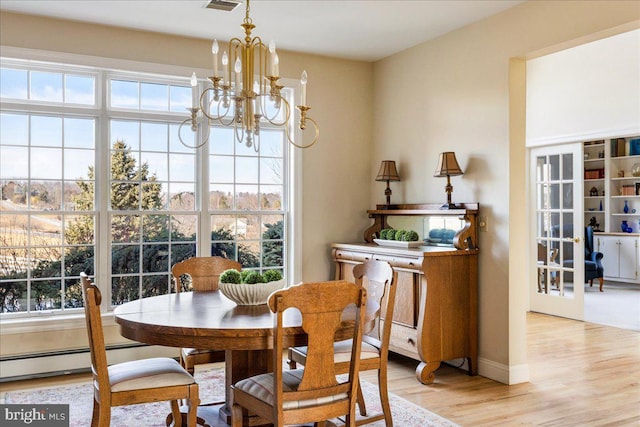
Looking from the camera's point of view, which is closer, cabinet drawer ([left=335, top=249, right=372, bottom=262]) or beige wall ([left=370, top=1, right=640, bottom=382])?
beige wall ([left=370, top=1, right=640, bottom=382])

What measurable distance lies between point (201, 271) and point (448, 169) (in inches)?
85.3

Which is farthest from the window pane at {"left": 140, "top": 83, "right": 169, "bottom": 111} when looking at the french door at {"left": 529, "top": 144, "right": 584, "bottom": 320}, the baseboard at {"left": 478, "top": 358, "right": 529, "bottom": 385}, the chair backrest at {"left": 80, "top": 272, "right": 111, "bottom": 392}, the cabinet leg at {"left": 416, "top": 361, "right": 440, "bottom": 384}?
the french door at {"left": 529, "top": 144, "right": 584, "bottom": 320}

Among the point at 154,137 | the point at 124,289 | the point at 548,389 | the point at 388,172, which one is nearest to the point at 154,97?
the point at 154,137

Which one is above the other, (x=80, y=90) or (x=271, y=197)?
(x=80, y=90)

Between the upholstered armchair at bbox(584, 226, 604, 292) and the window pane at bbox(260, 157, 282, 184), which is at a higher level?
the window pane at bbox(260, 157, 282, 184)

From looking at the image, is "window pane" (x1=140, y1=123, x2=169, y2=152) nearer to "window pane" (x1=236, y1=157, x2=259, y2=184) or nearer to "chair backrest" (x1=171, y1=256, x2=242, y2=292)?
"window pane" (x1=236, y1=157, x2=259, y2=184)

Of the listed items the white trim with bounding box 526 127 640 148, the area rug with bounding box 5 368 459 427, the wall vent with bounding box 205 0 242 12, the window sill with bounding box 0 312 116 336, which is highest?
the wall vent with bounding box 205 0 242 12

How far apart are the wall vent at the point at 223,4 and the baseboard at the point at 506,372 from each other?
11.0ft

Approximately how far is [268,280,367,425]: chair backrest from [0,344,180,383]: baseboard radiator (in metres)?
2.74

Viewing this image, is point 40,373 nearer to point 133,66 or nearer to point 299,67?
point 133,66

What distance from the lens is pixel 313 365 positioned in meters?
2.44

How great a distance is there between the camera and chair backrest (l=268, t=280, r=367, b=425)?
2348mm

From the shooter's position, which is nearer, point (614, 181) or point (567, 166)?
point (567, 166)

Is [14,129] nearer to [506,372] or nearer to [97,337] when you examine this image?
[97,337]
